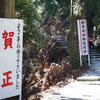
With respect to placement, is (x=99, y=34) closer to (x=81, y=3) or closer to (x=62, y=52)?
(x=62, y=52)

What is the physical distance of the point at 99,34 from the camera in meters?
20.9

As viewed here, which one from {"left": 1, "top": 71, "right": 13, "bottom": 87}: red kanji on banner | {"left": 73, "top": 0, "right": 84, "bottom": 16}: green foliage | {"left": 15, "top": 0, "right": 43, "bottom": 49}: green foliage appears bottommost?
{"left": 1, "top": 71, "right": 13, "bottom": 87}: red kanji on banner

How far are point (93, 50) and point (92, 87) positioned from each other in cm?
986

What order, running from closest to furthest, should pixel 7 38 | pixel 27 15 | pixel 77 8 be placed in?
pixel 7 38 → pixel 27 15 → pixel 77 8

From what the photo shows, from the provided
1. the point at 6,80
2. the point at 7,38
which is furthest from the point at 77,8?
the point at 6,80

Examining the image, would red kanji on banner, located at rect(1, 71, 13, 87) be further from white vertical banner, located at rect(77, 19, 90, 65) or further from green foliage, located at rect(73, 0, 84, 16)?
green foliage, located at rect(73, 0, 84, 16)

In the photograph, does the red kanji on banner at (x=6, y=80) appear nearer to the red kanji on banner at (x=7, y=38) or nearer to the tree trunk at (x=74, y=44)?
the red kanji on banner at (x=7, y=38)

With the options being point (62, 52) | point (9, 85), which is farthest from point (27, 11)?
point (62, 52)

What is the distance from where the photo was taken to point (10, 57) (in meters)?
4.73

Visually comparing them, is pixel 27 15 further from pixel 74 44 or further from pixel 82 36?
pixel 82 36

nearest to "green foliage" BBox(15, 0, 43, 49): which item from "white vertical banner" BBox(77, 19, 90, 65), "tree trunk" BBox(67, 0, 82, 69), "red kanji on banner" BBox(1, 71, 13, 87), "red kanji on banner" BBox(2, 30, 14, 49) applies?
"tree trunk" BBox(67, 0, 82, 69)

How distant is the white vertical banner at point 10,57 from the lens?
181 inches

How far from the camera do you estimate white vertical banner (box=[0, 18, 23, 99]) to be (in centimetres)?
460

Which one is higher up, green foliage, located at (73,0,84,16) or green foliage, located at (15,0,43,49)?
green foliage, located at (73,0,84,16)
